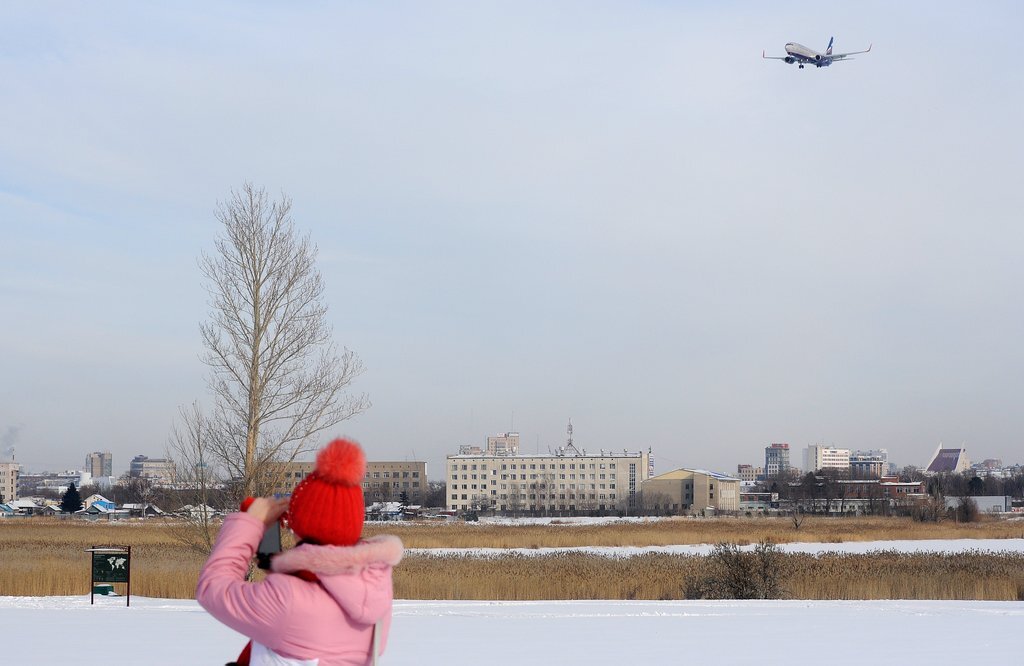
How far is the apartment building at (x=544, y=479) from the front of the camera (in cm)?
15162

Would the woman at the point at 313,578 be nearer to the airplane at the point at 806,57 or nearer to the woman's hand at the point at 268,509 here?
the woman's hand at the point at 268,509

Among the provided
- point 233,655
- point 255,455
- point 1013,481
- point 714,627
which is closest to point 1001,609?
point 714,627

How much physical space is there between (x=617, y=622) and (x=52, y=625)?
7.20 m

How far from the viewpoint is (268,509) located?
10.6ft

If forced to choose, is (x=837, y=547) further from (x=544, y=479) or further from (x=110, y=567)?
(x=544, y=479)

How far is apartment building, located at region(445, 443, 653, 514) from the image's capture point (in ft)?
497

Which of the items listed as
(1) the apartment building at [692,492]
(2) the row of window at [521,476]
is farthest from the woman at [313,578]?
(2) the row of window at [521,476]

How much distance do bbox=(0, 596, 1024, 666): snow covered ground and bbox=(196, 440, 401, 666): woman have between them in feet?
25.1

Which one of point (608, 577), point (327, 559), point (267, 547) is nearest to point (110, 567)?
point (608, 577)

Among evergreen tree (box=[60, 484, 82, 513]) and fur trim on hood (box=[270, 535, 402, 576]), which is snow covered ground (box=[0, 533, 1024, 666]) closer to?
fur trim on hood (box=[270, 535, 402, 576])

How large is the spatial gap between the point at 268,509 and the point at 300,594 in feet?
0.89

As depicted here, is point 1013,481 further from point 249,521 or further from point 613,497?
point 249,521

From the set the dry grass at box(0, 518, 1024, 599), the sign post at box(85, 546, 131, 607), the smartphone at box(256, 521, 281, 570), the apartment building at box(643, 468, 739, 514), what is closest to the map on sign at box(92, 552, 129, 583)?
the sign post at box(85, 546, 131, 607)

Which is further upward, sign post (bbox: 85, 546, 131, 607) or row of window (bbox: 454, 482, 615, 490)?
sign post (bbox: 85, 546, 131, 607)
